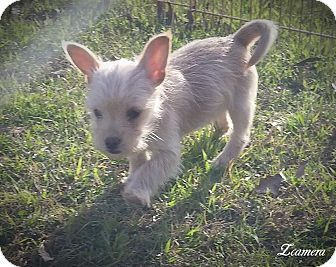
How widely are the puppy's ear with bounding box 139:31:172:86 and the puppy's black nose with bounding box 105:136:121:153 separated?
0.29 meters

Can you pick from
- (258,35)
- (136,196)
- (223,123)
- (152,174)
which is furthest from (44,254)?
(258,35)

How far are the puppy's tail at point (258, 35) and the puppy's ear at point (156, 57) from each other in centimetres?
44

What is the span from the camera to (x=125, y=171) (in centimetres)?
261

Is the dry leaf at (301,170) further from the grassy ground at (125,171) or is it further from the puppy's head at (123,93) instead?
the puppy's head at (123,93)

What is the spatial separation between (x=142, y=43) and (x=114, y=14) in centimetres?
19

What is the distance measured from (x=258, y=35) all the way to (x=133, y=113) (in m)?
0.67

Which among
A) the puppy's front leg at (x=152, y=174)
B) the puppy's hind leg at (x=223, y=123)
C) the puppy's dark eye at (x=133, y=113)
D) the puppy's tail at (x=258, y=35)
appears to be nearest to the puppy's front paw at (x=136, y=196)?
the puppy's front leg at (x=152, y=174)

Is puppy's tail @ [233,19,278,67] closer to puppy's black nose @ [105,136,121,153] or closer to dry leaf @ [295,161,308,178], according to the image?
dry leaf @ [295,161,308,178]

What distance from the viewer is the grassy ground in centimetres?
218

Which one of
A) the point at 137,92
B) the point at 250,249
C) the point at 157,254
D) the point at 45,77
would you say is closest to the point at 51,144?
the point at 45,77

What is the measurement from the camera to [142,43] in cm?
256

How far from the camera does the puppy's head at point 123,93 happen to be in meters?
2.23

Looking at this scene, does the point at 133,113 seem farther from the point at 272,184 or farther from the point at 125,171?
the point at 272,184

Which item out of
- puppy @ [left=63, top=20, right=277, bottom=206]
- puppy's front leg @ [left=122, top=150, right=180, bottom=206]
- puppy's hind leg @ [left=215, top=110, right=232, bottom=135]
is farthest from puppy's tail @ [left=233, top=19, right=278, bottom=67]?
puppy's front leg @ [left=122, top=150, right=180, bottom=206]
